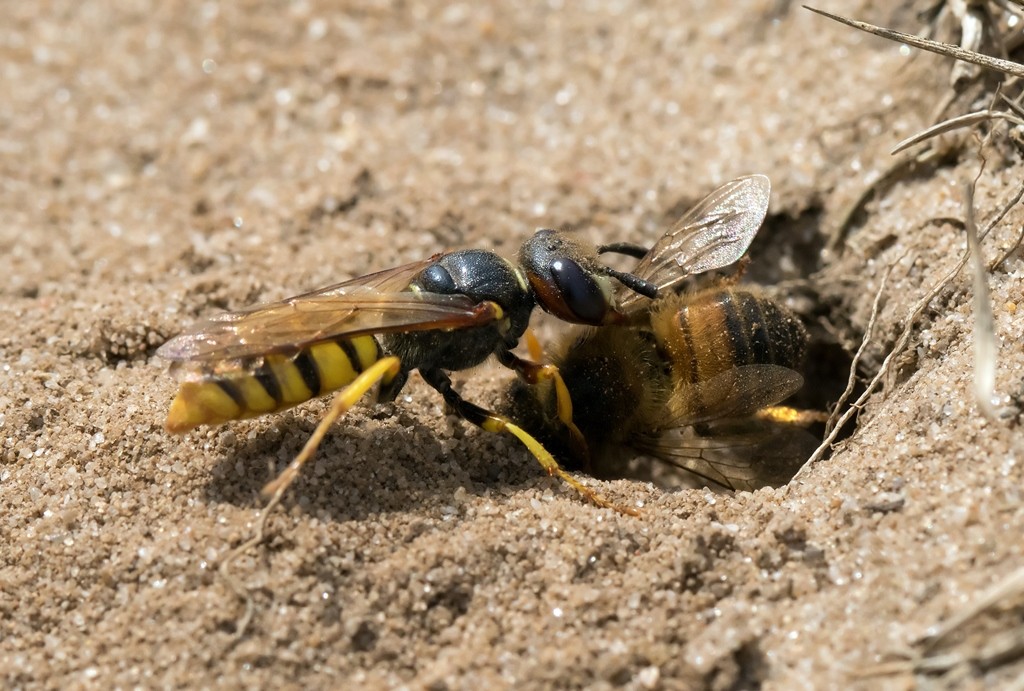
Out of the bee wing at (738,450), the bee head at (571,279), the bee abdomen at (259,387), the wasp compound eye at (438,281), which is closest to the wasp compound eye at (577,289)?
the bee head at (571,279)

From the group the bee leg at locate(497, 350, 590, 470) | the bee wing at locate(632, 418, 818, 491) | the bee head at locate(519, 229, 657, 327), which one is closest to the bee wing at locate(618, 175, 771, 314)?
the bee head at locate(519, 229, 657, 327)

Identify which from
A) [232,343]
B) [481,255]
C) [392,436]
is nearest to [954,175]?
[481,255]

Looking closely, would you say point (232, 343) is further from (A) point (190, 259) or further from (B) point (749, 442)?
(B) point (749, 442)

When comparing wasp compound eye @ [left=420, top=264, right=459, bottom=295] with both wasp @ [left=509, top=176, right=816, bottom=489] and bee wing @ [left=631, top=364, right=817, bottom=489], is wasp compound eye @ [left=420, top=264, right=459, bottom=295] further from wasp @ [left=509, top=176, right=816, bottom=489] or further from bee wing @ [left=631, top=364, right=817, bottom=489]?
bee wing @ [left=631, top=364, right=817, bottom=489]

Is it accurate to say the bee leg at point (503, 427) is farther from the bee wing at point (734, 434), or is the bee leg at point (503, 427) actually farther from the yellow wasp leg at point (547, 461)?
the bee wing at point (734, 434)

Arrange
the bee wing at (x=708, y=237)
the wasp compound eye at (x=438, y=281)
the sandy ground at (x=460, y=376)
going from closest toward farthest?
the sandy ground at (x=460, y=376) < the wasp compound eye at (x=438, y=281) < the bee wing at (x=708, y=237)

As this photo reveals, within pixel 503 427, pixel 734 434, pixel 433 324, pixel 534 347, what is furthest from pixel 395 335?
pixel 734 434
